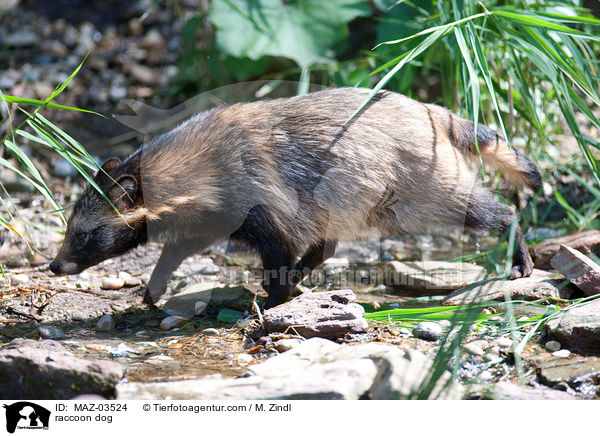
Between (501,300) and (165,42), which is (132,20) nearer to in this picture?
(165,42)

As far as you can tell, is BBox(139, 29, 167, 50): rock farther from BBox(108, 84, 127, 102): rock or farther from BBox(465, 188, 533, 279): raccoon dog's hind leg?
BBox(465, 188, 533, 279): raccoon dog's hind leg

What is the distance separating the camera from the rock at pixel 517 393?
2.58 metres

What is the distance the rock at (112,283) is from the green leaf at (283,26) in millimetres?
2284

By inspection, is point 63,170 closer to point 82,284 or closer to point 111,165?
point 82,284

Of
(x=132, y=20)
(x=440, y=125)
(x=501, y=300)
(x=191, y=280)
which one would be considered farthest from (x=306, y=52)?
(x=132, y=20)

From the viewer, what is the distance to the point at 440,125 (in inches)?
159

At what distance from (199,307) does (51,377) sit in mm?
1428

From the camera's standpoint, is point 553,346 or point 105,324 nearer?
point 553,346

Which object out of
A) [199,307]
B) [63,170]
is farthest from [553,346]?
[63,170]

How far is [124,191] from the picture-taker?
12.3ft

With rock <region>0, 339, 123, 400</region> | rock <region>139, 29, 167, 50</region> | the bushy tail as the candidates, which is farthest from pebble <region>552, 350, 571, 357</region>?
rock <region>139, 29, 167, 50</region>

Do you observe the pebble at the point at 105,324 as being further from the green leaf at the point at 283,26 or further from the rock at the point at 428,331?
the green leaf at the point at 283,26

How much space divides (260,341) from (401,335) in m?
0.75
